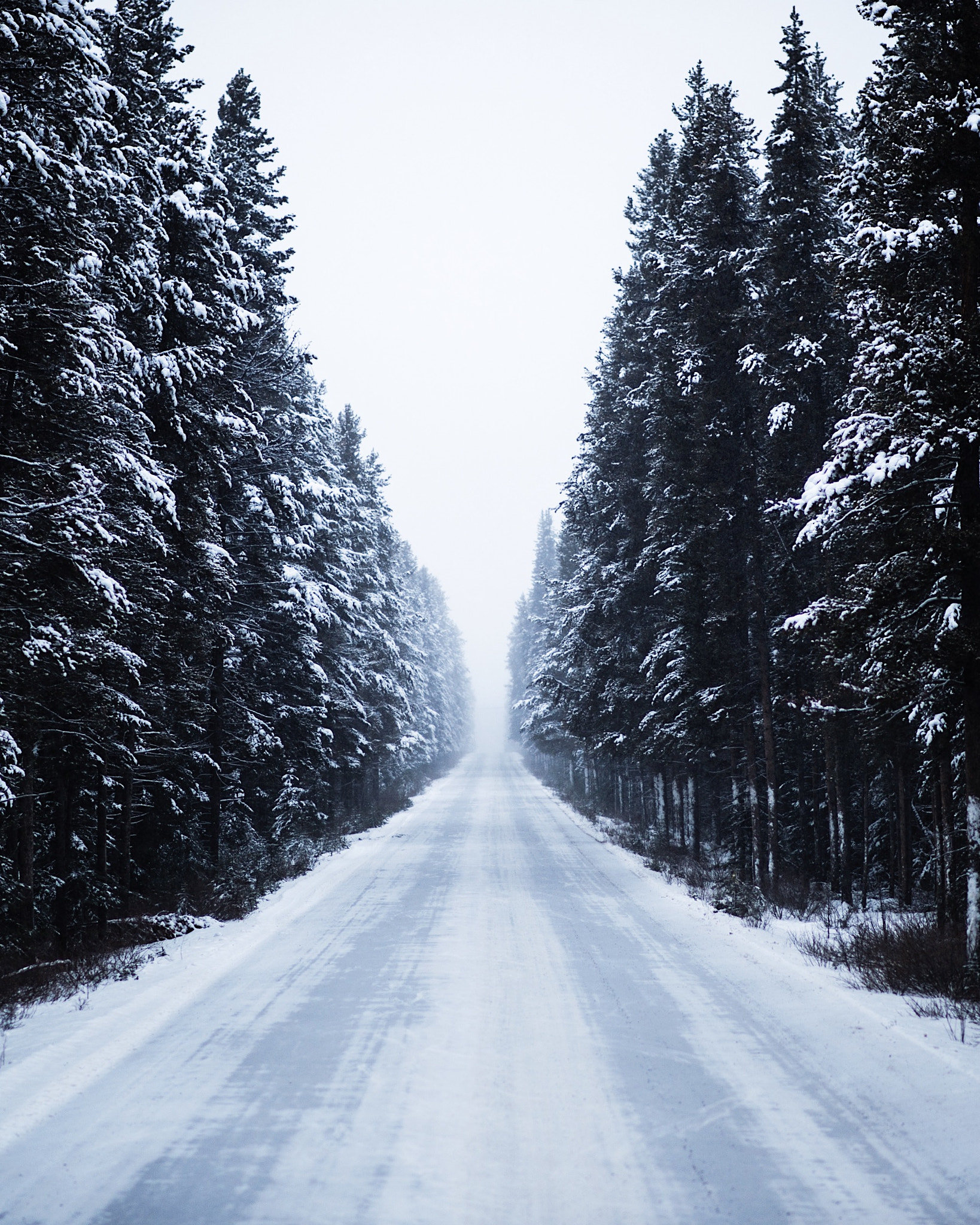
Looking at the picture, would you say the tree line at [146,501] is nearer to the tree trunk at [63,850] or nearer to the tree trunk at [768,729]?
the tree trunk at [63,850]

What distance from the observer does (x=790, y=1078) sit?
6.10 m

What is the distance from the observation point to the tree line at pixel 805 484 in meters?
8.67

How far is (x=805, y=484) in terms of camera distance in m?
14.1

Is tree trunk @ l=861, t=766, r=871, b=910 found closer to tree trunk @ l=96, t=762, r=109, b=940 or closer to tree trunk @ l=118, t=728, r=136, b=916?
tree trunk @ l=118, t=728, r=136, b=916

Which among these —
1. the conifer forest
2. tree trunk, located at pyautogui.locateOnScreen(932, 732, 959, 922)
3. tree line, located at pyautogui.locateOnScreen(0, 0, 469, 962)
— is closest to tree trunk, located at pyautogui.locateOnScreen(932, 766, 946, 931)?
tree trunk, located at pyautogui.locateOnScreen(932, 732, 959, 922)

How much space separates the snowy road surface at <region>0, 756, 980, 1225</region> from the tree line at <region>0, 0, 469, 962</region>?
11.0 ft

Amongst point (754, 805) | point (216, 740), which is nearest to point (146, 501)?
point (216, 740)

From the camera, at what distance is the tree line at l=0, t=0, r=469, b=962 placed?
9.04 metres

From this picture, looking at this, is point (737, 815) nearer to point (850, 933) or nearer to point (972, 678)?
point (850, 933)

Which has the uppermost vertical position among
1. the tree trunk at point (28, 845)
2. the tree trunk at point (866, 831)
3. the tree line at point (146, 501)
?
the tree line at point (146, 501)

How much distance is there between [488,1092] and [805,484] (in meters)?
11.8

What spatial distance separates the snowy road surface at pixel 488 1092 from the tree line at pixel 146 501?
3338 millimetres

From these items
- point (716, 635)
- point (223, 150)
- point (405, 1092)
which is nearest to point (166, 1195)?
point (405, 1092)

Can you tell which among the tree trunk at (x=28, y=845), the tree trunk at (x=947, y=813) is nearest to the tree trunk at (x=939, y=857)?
the tree trunk at (x=947, y=813)
